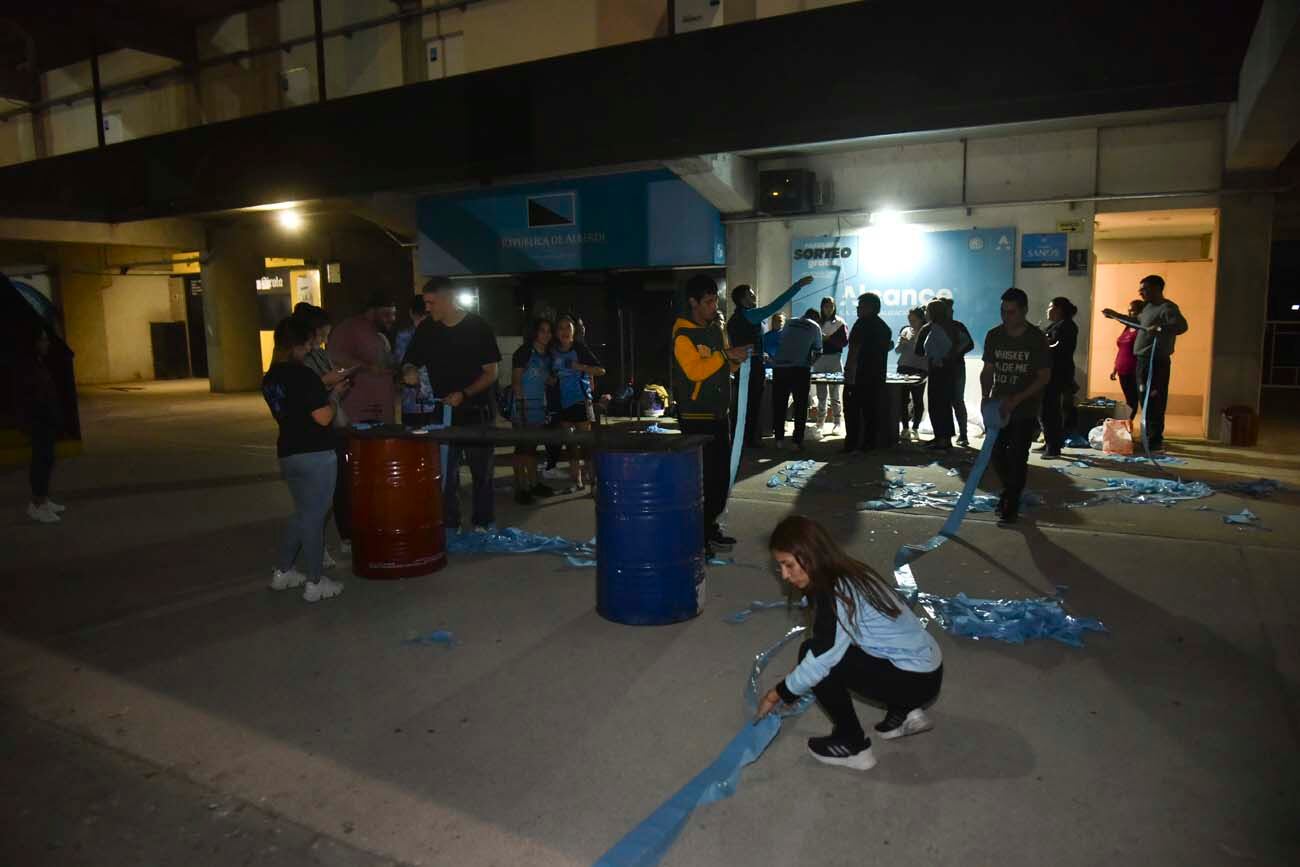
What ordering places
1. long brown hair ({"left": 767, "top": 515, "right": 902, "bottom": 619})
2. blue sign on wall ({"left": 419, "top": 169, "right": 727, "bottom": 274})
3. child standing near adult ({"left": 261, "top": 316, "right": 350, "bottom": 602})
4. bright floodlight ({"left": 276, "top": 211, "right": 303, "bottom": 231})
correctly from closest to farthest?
1. long brown hair ({"left": 767, "top": 515, "right": 902, "bottom": 619})
2. child standing near adult ({"left": 261, "top": 316, "right": 350, "bottom": 602})
3. blue sign on wall ({"left": 419, "top": 169, "right": 727, "bottom": 274})
4. bright floodlight ({"left": 276, "top": 211, "right": 303, "bottom": 231})

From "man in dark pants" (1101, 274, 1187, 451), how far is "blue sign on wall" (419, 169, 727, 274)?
589cm

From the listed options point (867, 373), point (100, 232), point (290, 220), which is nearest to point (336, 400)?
point (867, 373)

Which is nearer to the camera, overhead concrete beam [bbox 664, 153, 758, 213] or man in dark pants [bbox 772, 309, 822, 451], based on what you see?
man in dark pants [bbox 772, 309, 822, 451]

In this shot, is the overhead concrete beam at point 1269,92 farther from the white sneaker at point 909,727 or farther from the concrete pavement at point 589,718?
the white sneaker at point 909,727

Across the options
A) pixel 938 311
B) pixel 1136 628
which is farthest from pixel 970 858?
pixel 938 311

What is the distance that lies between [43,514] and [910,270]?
10.9 m

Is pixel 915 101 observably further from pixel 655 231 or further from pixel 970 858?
pixel 970 858

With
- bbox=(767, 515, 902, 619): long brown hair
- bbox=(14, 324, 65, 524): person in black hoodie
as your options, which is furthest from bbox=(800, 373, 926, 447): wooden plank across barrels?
bbox=(14, 324, 65, 524): person in black hoodie

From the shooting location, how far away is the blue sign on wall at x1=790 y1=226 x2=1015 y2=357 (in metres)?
12.2

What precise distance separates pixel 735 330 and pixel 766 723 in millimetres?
6081

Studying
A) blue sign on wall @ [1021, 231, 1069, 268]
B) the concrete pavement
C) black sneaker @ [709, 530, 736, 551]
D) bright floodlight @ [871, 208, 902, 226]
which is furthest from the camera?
bright floodlight @ [871, 208, 902, 226]

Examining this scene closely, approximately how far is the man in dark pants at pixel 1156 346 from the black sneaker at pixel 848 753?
8199mm

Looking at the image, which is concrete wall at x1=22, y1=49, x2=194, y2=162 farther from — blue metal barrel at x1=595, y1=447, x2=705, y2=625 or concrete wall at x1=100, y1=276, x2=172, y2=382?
blue metal barrel at x1=595, y1=447, x2=705, y2=625

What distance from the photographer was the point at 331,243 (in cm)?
1944
